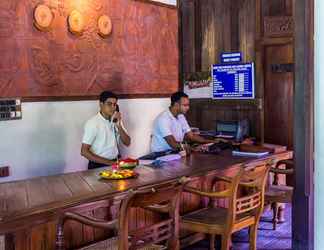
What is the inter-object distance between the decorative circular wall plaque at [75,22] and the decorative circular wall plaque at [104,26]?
11.0 inches

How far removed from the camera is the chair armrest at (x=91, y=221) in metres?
2.27

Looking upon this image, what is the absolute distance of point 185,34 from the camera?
639 cm

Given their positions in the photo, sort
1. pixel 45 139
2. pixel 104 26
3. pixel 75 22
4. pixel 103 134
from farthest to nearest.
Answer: pixel 104 26
pixel 75 22
pixel 45 139
pixel 103 134

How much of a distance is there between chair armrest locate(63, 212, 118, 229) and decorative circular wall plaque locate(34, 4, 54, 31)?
2.54m

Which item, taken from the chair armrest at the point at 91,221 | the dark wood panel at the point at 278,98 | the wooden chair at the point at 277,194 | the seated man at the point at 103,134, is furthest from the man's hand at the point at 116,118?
the dark wood panel at the point at 278,98

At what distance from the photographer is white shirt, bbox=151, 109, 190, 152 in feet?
15.6

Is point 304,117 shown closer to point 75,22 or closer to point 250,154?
point 250,154

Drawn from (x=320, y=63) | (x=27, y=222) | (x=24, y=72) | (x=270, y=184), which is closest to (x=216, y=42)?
(x=270, y=184)

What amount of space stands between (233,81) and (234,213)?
3.19m

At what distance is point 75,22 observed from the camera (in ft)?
15.3

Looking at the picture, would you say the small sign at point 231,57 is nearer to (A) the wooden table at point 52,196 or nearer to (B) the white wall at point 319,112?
(A) the wooden table at point 52,196

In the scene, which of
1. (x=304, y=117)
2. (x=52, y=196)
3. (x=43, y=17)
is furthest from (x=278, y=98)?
(x=304, y=117)

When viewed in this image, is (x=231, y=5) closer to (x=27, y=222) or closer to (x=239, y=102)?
(x=239, y=102)

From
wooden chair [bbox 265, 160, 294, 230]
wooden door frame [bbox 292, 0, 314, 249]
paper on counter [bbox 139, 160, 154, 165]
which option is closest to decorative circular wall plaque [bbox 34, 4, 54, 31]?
paper on counter [bbox 139, 160, 154, 165]
